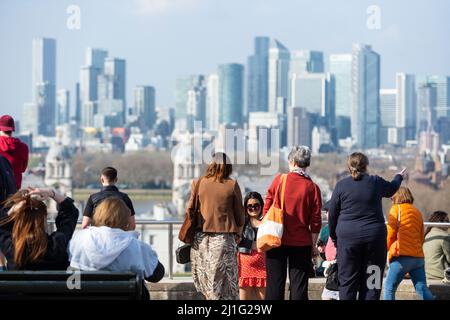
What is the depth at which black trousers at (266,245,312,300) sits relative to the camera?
9.59 m

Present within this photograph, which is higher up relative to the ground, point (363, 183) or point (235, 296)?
point (363, 183)

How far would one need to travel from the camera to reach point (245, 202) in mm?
10438

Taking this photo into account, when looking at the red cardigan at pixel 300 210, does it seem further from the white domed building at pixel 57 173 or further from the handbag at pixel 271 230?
the white domed building at pixel 57 173

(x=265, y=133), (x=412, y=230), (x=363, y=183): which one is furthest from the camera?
(x=265, y=133)

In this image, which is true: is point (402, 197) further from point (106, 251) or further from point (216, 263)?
point (106, 251)

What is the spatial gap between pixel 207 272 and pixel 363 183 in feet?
4.50

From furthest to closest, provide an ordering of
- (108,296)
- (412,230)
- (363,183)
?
(412,230)
(363,183)
(108,296)

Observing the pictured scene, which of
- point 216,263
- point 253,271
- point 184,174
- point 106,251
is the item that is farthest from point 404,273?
Answer: point 184,174

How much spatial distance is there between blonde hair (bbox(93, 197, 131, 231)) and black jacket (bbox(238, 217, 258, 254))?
2.10 meters

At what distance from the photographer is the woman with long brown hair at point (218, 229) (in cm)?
966

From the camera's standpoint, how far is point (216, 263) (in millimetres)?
9672

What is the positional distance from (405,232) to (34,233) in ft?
10.5
